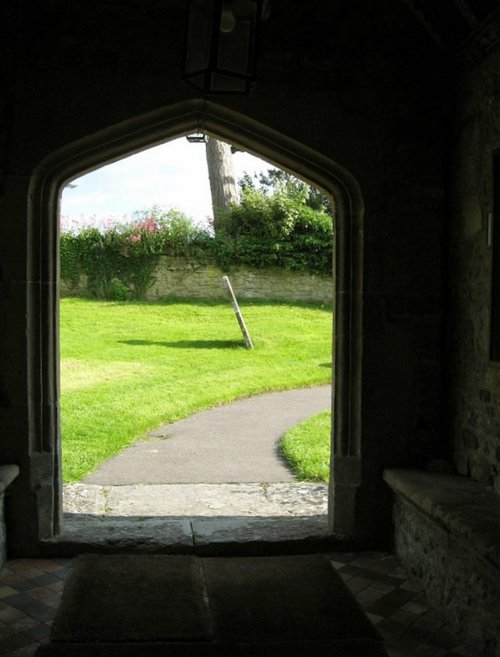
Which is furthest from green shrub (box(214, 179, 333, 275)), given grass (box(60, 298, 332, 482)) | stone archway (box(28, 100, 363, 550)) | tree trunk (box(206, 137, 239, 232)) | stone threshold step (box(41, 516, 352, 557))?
stone threshold step (box(41, 516, 352, 557))

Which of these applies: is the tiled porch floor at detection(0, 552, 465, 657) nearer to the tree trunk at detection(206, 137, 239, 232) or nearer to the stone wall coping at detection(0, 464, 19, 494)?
the stone wall coping at detection(0, 464, 19, 494)

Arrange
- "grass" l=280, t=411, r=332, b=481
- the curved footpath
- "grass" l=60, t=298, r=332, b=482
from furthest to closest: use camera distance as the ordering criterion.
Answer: "grass" l=60, t=298, r=332, b=482
"grass" l=280, t=411, r=332, b=481
the curved footpath

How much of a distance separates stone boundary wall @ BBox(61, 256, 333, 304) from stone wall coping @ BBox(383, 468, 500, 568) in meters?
12.5

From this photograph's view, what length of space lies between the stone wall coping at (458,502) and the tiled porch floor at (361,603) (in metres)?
0.44

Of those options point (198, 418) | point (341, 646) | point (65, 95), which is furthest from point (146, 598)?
point (198, 418)

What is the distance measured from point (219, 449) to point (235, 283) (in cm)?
928

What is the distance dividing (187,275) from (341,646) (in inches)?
543

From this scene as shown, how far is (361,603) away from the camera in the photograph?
135 inches

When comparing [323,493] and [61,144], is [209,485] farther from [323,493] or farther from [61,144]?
[61,144]

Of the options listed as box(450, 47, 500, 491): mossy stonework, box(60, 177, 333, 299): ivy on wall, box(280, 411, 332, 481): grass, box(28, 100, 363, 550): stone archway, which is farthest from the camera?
box(60, 177, 333, 299): ivy on wall

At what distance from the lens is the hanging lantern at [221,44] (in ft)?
9.43

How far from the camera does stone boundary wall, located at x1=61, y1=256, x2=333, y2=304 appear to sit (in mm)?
16344

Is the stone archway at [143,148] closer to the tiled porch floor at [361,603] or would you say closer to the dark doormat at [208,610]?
the tiled porch floor at [361,603]

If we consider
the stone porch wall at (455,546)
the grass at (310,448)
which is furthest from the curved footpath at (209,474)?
the stone porch wall at (455,546)
